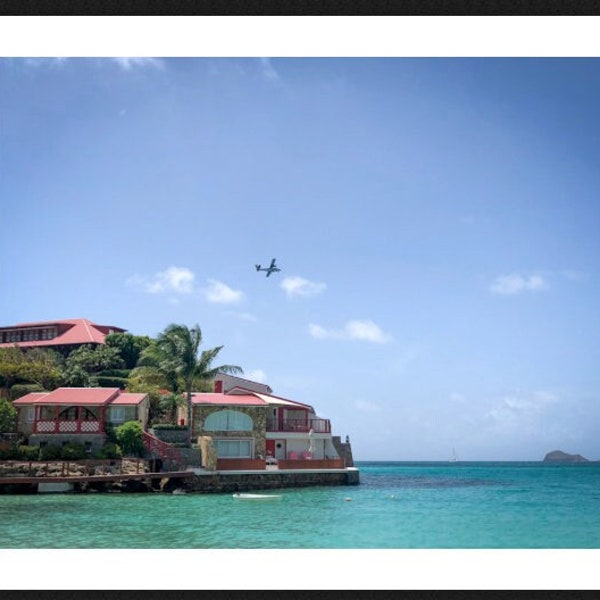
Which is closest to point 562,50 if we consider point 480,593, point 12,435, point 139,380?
point 480,593

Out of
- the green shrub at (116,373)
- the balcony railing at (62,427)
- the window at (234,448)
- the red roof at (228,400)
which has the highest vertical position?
the green shrub at (116,373)

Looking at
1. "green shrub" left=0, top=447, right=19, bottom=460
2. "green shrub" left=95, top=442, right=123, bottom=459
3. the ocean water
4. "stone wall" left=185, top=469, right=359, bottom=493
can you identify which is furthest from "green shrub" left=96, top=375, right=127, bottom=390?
the ocean water

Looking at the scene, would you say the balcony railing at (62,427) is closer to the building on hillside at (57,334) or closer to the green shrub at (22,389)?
the green shrub at (22,389)

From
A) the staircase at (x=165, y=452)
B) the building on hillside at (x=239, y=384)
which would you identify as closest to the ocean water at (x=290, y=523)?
the staircase at (x=165, y=452)

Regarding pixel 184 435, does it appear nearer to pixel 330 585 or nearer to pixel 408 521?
pixel 408 521

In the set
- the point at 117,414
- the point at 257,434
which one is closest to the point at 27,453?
the point at 117,414

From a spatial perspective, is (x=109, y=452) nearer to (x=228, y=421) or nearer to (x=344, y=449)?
(x=228, y=421)
